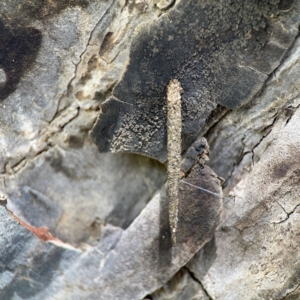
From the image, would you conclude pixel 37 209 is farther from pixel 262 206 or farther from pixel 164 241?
pixel 262 206

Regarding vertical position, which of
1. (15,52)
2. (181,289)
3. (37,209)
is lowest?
(181,289)

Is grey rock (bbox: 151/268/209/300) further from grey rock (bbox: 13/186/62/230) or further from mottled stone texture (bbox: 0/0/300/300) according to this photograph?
grey rock (bbox: 13/186/62/230)

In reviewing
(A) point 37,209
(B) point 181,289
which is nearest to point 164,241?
(B) point 181,289

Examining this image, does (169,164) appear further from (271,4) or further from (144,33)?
(271,4)

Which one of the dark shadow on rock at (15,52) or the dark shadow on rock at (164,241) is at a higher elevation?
the dark shadow on rock at (15,52)

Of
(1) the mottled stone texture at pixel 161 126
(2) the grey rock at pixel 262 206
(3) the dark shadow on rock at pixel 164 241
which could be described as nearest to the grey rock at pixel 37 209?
(1) the mottled stone texture at pixel 161 126

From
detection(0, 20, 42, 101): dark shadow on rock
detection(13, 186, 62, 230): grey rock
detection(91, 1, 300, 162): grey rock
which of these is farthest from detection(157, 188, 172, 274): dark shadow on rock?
detection(0, 20, 42, 101): dark shadow on rock

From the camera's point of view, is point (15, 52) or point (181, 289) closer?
point (15, 52)

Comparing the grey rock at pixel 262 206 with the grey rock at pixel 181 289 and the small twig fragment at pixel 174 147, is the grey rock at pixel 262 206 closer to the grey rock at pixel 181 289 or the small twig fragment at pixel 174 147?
the grey rock at pixel 181 289
